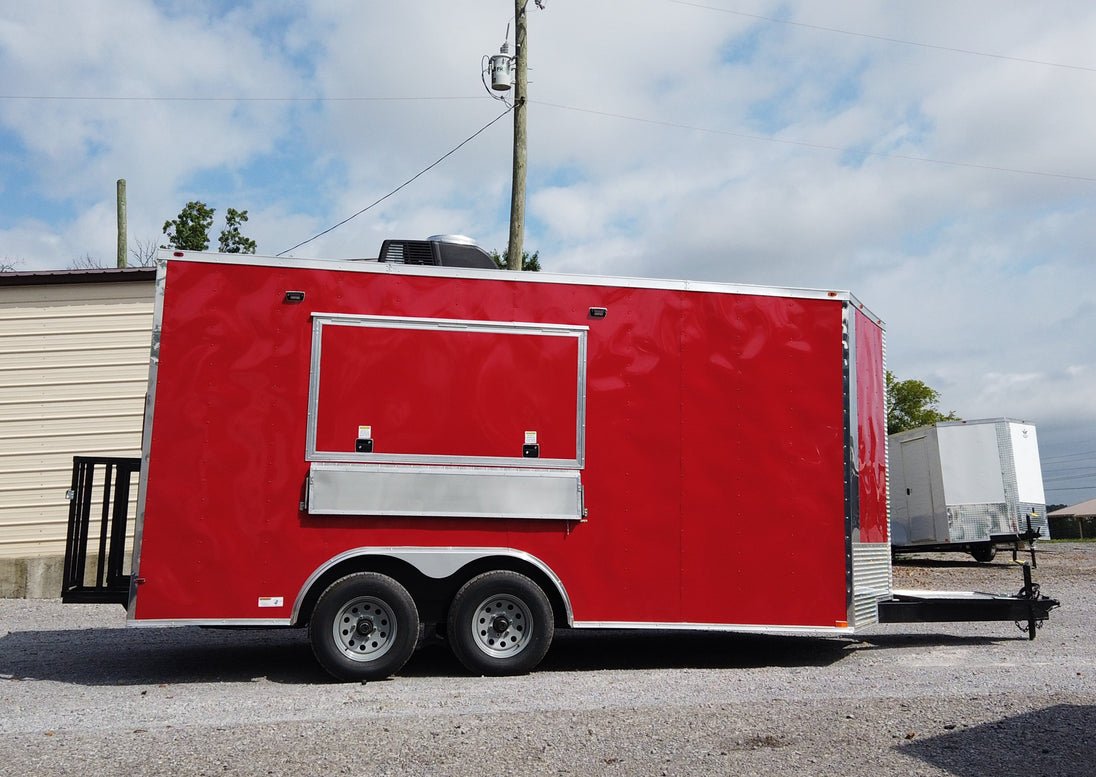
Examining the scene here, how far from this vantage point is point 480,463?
752 centimetres

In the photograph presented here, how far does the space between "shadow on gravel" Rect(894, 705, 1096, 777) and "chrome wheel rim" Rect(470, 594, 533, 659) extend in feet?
10.2

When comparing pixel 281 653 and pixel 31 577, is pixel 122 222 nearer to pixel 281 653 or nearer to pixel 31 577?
pixel 31 577

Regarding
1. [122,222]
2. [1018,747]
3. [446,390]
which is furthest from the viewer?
[122,222]

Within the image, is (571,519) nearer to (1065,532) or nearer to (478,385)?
(478,385)

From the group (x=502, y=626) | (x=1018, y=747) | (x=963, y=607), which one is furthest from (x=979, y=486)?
(x=1018, y=747)

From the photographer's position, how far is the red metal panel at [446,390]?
7.43 metres

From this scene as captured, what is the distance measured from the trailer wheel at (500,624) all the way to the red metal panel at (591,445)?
30 centimetres

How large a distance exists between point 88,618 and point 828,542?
29.0 feet

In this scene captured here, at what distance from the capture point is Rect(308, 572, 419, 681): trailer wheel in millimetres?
7156

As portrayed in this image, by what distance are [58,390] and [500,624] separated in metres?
8.77

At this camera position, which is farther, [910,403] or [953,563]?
[910,403]

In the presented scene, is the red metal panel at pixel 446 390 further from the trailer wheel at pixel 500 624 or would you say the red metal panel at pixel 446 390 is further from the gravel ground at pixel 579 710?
the gravel ground at pixel 579 710

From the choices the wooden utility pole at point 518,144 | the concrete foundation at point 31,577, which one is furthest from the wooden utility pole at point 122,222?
the wooden utility pole at point 518,144

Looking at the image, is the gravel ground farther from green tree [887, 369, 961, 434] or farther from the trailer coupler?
green tree [887, 369, 961, 434]
